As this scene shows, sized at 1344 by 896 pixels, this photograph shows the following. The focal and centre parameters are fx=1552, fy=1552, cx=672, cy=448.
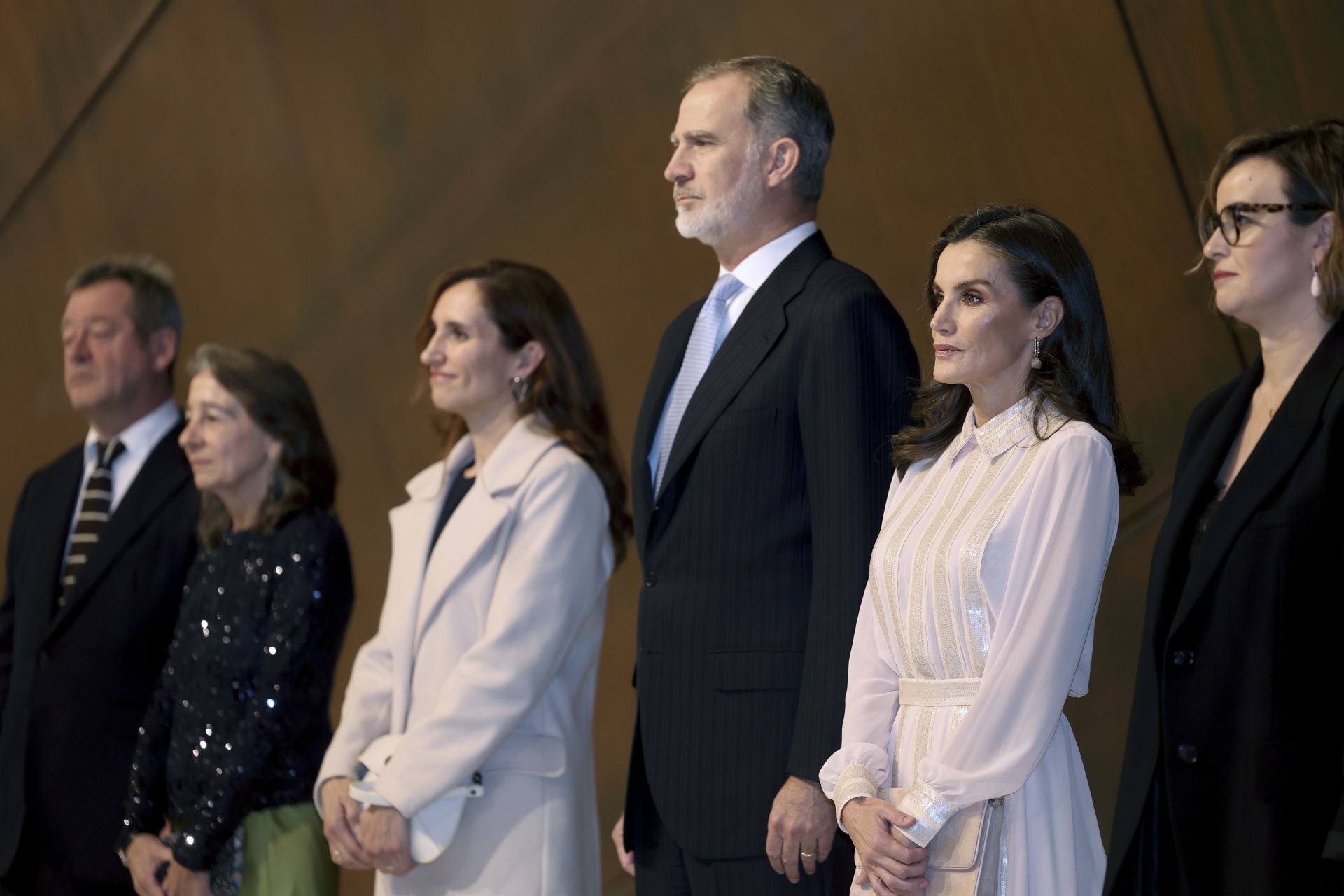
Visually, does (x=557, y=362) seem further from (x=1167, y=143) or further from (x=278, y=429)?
(x=1167, y=143)

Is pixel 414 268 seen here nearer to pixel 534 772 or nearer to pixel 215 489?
pixel 215 489

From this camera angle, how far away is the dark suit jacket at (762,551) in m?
2.29

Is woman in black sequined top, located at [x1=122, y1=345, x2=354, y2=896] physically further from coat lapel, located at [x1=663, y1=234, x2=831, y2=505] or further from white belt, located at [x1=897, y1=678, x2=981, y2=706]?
white belt, located at [x1=897, y1=678, x2=981, y2=706]

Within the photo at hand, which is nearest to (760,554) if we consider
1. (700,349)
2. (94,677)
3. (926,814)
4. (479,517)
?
(700,349)

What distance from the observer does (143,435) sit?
148 inches

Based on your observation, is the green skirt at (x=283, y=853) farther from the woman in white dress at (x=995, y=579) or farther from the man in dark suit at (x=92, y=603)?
the woman in white dress at (x=995, y=579)

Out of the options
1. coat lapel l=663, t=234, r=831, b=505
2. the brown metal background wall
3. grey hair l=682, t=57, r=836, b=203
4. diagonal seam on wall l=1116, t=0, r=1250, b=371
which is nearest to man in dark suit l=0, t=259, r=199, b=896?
the brown metal background wall

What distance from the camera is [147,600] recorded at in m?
3.45

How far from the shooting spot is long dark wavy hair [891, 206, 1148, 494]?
2.11 metres

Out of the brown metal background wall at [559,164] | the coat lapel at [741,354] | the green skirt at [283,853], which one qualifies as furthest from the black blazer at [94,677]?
the coat lapel at [741,354]

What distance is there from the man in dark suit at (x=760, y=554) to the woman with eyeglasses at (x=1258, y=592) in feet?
1.43

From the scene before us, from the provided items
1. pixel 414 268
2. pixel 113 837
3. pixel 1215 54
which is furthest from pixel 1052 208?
pixel 113 837

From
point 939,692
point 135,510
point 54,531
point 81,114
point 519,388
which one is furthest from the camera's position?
point 81,114

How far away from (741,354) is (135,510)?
1.76 m
